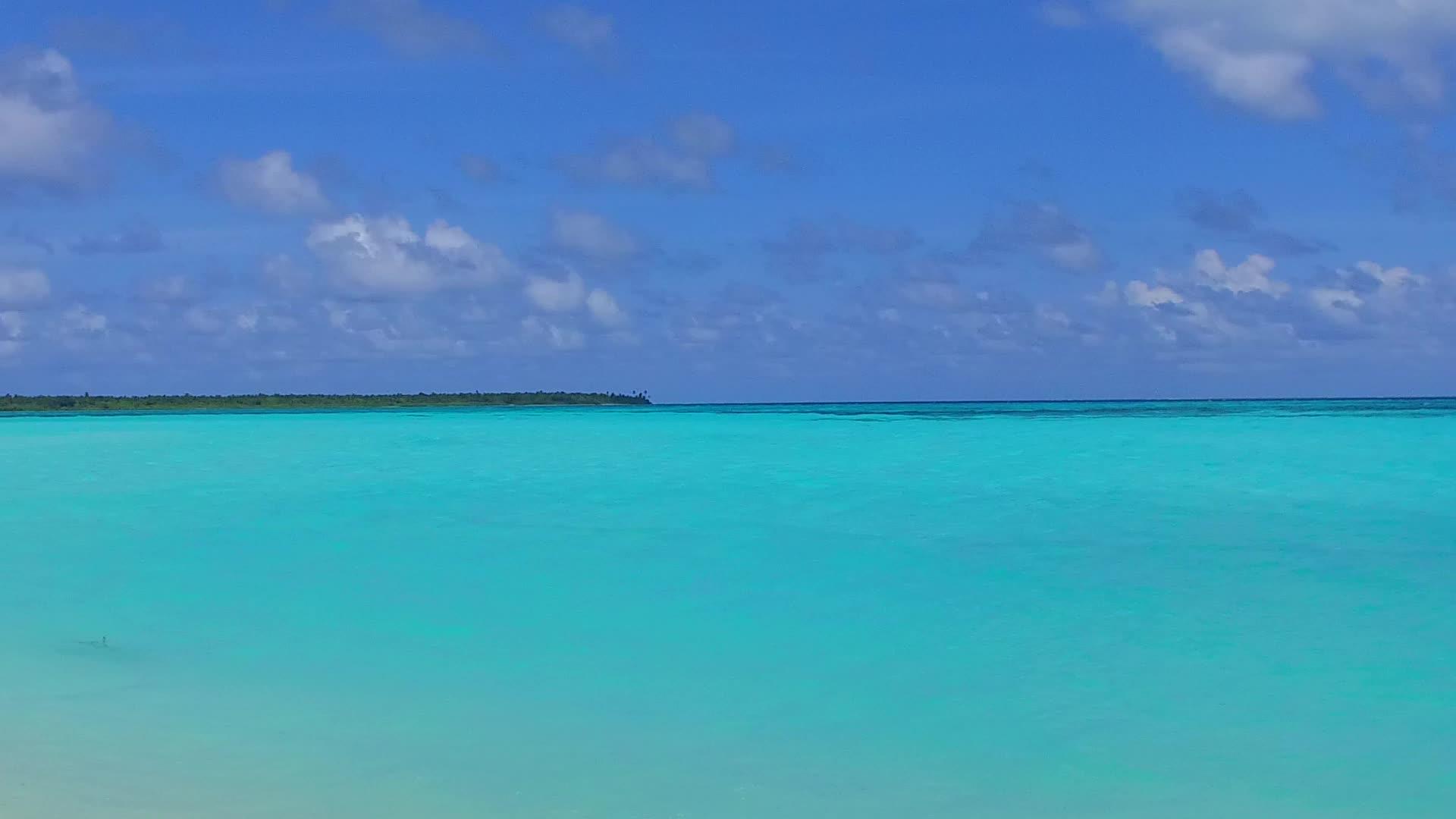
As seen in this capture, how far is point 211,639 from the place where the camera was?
8.43m

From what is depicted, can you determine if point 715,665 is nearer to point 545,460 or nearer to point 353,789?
point 353,789

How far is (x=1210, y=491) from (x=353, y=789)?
14.4m

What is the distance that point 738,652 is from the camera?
7969 mm

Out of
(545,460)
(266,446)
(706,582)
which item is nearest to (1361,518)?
(706,582)

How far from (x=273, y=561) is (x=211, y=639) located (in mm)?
3701

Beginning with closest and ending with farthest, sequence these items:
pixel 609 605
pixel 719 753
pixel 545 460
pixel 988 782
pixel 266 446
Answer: pixel 988 782 < pixel 719 753 < pixel 609 605 < pixel 545 460 < pixel 266 446

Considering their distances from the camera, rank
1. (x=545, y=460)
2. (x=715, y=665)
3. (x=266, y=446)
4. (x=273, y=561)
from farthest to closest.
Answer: (x=266, y=446) → (x=545, y=460) → (x=273, y=561) → (x=715, y=665)

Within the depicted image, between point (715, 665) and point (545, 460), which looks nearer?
point (715, 665)

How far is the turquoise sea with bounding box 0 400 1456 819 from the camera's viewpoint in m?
5.38

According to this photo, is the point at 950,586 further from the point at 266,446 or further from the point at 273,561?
the point at 266,446

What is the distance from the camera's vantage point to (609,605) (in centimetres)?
958

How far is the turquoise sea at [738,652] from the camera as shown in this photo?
5375 mm

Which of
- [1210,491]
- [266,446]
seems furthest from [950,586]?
[266,446]

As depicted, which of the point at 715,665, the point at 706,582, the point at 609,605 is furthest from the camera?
the point at 706,582
